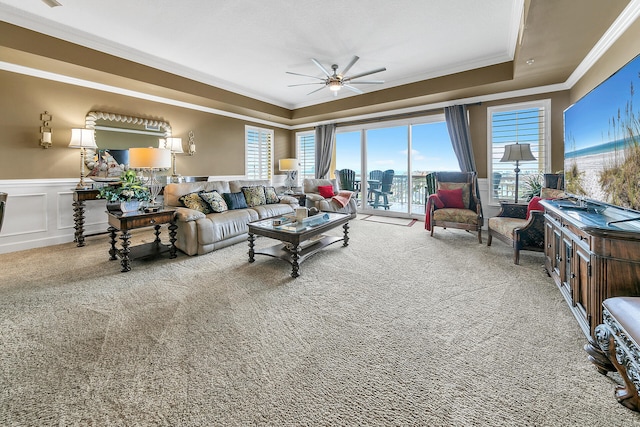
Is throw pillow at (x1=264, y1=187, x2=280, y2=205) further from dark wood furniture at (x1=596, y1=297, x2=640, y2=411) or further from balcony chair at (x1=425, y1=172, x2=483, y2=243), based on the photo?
dark wood furniture at (x1=596, y1=297, x2=640, y2=411)

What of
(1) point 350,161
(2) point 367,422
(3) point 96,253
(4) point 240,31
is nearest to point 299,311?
(2) point 367,422

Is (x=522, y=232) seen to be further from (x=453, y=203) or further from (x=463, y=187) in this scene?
(x=463, y=187)

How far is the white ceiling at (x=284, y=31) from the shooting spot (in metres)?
3.02

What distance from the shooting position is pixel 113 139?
182 inches

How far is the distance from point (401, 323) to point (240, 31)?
394 centimetres

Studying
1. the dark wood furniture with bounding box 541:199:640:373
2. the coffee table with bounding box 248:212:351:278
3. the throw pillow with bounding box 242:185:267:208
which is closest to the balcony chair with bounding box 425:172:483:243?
the coffee table with bounding box 248:212:351:278

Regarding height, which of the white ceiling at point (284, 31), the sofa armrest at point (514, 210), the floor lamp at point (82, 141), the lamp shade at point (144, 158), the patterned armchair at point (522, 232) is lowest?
the patterned armchair at point (522, 232)

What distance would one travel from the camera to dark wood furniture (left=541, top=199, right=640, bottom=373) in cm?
148

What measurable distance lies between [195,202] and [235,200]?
68cm

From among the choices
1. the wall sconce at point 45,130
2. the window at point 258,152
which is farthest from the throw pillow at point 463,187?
the wall sconce at point 45,130

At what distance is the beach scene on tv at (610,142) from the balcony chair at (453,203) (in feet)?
5.12

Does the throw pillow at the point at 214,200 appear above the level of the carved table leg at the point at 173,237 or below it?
above

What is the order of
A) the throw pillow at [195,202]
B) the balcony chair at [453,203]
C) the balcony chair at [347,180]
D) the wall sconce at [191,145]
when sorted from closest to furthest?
1. the throw pillow at [195,202]
2. the balcony chair at [453,203]
3. the wall sconce at [191,145]
4. the balcony chair at [347,180]

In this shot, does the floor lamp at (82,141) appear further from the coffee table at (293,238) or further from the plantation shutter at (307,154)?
the plantation shutter at (307,154)
